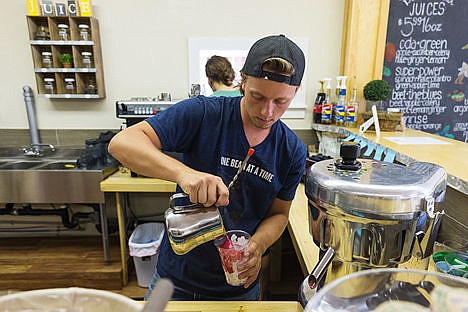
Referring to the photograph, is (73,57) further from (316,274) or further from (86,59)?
(316,274)

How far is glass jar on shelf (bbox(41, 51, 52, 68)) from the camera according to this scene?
2.24m

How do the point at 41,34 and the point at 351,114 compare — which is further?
the point at 41,34

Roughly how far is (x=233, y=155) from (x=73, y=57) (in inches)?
74.1

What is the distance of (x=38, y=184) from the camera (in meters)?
1.99

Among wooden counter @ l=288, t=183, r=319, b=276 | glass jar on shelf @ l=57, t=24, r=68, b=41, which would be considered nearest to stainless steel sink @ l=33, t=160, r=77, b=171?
glass jar on shelf @ l=57, t=24, r=68, b=41

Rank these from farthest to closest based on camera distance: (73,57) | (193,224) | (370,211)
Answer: (73,57) < (193,224) < (370,211)

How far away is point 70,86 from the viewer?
90.9 inches

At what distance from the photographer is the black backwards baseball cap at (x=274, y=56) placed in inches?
31.5

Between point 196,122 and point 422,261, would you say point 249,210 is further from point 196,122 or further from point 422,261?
point 422,261

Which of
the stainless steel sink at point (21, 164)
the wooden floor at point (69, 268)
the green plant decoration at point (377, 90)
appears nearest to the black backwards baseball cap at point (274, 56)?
the green plant decoration at point (377, 90)

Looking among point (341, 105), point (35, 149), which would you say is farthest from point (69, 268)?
point (341, 105)

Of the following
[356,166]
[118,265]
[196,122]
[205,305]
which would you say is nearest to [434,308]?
[356,166]

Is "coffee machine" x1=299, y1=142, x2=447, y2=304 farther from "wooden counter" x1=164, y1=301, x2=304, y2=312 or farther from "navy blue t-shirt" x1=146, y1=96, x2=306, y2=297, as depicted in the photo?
"navy blue t-shirt" x1=146, y1=96, x2=306, y2=297

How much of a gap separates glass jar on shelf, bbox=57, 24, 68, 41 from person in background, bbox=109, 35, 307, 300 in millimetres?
1773
